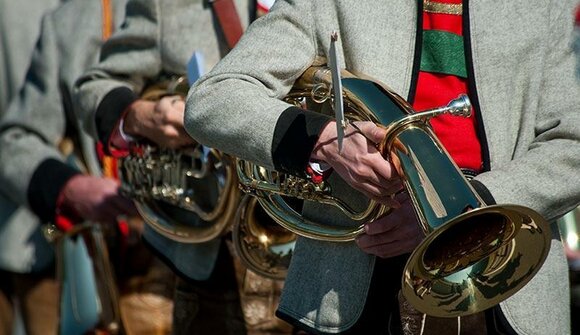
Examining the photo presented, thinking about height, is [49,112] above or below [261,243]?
below

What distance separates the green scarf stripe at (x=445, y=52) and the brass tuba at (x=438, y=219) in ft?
0.59

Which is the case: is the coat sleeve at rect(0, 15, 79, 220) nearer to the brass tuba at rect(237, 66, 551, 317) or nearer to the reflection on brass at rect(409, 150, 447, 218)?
the brass tuba at rect(237, 66, 551, 317)

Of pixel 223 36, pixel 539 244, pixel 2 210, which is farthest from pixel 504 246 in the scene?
pixel 2 210

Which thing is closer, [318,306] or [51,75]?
[318,306]

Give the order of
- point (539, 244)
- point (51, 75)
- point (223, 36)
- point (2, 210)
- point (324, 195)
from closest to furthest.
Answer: point (539, 244) < point (324, 195) < point (223, 36) < point (51, 75) < point (2, 210)

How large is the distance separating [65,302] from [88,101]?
104 centimetres

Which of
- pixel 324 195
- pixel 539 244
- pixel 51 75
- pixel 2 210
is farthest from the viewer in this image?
pixel 2 210

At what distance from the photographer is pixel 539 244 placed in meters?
2.53

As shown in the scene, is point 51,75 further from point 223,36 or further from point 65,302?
point 223,36

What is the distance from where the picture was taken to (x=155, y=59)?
3693 millimetres

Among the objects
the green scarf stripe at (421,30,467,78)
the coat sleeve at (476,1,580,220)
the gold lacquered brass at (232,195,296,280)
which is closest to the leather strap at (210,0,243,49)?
the gold lacquered brass at (232,195,296,280)

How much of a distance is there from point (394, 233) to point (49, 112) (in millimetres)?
2231

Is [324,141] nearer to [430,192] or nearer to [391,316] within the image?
[430,192]

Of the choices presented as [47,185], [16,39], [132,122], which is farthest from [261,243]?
[16,39]
